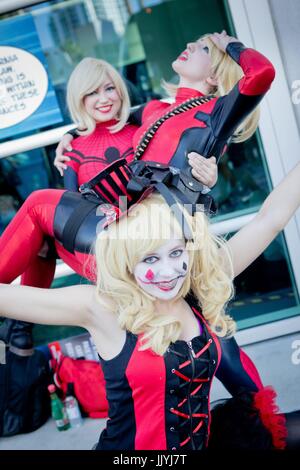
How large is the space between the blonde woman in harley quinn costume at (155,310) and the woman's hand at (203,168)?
0.30 meters

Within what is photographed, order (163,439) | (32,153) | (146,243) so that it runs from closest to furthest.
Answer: (146,243) < (163,439) < (32,153)

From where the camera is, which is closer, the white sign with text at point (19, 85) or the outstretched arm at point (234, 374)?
the outstretched arm at point (234, 374)

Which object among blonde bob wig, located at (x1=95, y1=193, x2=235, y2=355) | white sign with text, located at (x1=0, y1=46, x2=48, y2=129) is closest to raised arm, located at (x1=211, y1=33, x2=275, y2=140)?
blonde bob wig, located at (x1=95, y1=193, x2=235, y2=355)

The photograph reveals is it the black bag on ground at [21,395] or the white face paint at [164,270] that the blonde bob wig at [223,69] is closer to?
the white face paint at [164,270]

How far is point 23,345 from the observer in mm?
2902

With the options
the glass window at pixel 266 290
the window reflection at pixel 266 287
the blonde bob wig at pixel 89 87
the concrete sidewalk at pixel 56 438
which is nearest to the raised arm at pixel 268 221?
the blonde bob wig at pixel 89 87

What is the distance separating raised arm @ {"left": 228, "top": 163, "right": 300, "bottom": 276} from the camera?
165 centimetres

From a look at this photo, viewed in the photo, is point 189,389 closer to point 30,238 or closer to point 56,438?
point 30,238

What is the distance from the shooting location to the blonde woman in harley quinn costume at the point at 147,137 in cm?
187

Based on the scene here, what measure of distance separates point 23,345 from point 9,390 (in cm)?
23

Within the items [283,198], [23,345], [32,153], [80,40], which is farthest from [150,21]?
[283,198]

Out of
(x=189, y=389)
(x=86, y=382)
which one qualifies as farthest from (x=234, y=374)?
(x=86, y=382)

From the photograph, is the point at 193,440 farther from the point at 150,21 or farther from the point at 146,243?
the point at 150,21
